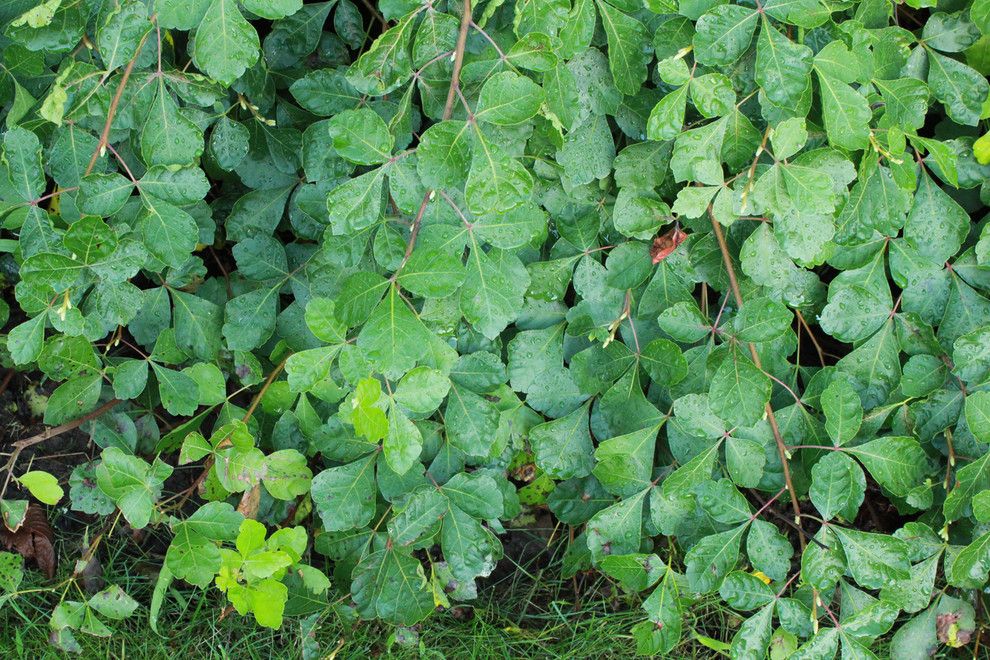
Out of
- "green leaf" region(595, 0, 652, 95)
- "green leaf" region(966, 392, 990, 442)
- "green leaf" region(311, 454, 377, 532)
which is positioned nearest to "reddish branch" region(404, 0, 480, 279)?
"green leaf" region(595, 0, 652, 95)

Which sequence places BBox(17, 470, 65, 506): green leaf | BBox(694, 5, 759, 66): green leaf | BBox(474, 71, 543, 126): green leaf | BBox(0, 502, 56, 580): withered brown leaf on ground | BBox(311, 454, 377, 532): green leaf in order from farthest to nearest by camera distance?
BBox(0, 502, 56, 580): withered brown leaf on ground
BBox(17, 470, 65, 506): green leaf
BBox(311, 454, 377, 532): green leaf
BBox(694, 5, 759, 66): green leaf
BBox(474, 71, 543, 126): green leaf

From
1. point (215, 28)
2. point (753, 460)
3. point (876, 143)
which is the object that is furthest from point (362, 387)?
point (876, 143)

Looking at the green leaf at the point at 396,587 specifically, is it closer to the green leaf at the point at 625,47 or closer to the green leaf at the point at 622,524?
the green leaf at the point at 622,524

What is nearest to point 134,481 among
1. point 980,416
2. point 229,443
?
point 229,443

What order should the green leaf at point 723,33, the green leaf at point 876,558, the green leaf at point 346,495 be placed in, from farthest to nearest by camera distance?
the green leaf at point 346,495 → the green leaf at point 876,558 → the green leaf at point 723,33

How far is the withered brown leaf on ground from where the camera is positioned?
1.97 metres

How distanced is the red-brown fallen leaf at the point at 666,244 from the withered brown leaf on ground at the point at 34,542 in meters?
1.47

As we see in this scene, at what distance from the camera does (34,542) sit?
6.50ft

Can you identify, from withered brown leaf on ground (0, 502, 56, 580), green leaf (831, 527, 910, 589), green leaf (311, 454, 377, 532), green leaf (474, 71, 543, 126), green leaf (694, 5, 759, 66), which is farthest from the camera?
withered brown leaf on ground (0, 502, 56, 580)

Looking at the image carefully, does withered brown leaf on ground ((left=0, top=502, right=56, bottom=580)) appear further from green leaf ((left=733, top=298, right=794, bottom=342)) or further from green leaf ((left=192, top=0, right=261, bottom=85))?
green leaf ((left=733, top=298, right=794, bottom=342))

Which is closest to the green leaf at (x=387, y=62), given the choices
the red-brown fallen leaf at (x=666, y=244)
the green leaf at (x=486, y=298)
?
the green leaf at (x=486, y=298)

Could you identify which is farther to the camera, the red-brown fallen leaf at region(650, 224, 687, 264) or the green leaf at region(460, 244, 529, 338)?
the red-brown fallen leaf at region(650, 224, 687, 264)

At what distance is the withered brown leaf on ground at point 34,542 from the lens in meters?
1.97

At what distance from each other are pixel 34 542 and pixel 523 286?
1321mm
